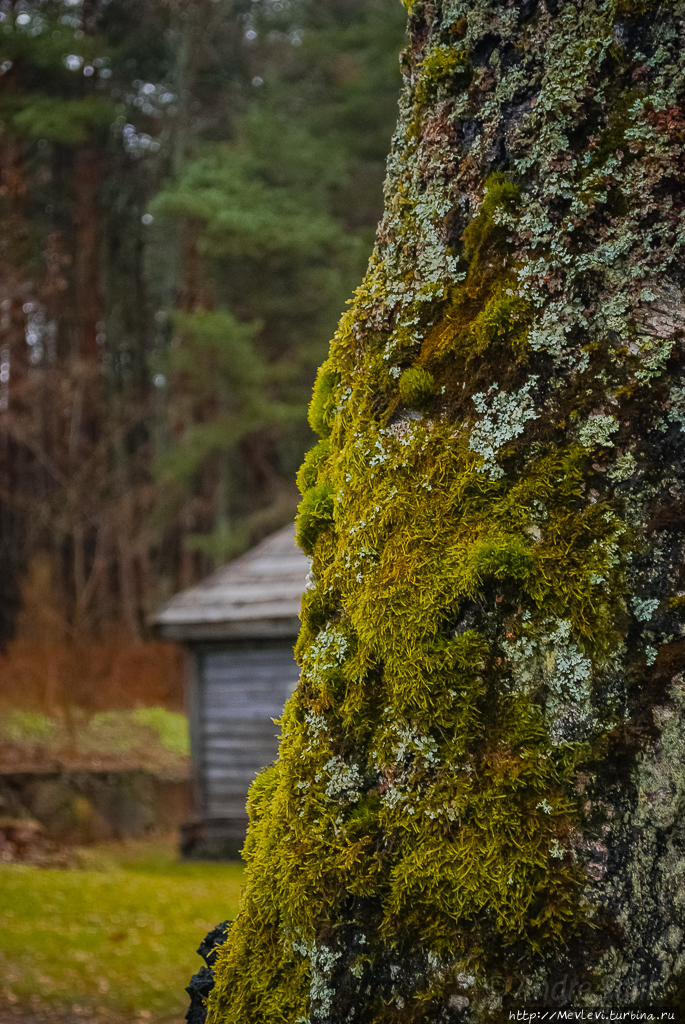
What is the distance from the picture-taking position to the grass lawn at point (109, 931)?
415 cm

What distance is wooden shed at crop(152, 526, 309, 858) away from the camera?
876 cm

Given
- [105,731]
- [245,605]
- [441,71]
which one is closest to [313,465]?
[441,71]

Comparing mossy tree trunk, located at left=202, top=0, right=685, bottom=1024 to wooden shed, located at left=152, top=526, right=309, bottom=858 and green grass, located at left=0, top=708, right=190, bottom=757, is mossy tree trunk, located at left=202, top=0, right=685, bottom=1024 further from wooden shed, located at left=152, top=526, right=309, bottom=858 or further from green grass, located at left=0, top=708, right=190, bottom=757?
green grass, located at left=0, top=708, right=190, bottom=757

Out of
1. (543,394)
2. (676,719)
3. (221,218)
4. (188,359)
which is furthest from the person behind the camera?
(188,359)

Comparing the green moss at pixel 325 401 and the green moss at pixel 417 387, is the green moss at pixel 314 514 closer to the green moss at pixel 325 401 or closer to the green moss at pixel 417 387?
the green moss at pixel 325 401

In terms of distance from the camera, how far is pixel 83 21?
57.4 feet

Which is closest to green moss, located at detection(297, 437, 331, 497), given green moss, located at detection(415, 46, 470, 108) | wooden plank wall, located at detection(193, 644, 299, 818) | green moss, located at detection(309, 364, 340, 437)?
green moss, located at detection(309, 364, 340, 437)

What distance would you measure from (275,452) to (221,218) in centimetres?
776

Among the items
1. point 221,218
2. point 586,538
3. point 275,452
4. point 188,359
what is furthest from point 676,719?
point 275,452

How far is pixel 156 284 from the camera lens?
2078cm

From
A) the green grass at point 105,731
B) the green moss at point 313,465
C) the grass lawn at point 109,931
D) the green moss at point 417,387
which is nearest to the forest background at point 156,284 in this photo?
the green grass at point 105,731

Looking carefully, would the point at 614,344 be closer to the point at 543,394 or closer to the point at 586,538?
the point at 543,394

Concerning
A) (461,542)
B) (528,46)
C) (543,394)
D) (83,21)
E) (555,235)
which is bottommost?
(461,542)

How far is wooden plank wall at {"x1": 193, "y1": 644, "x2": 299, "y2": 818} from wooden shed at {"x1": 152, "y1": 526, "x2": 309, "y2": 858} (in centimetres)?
1
